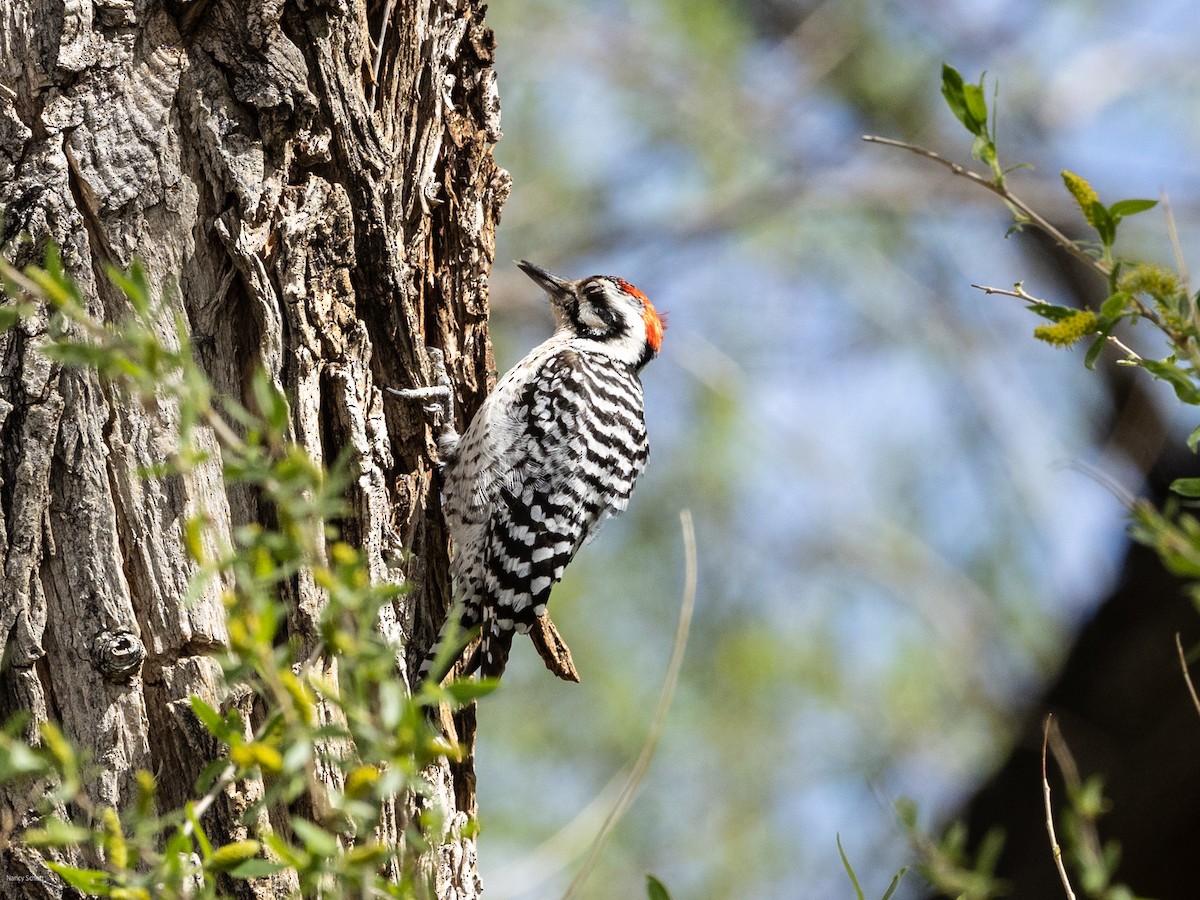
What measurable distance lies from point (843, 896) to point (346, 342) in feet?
18.5

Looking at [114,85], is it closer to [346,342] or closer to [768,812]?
[346,342]

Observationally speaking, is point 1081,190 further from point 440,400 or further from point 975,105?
point 440,400

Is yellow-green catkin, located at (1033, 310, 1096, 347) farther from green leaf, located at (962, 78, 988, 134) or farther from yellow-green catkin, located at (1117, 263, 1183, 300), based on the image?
green leaf, located at (962, 78, 988, 134)

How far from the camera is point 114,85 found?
2.44m

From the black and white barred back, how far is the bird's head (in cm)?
22

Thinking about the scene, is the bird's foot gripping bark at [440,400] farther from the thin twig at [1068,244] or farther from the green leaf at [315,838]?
the green leaf at [315,838]

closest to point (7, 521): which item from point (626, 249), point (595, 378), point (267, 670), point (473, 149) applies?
point (267, 670)

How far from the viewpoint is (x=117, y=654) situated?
7.38 ft

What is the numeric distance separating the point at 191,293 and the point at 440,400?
931 millimetres

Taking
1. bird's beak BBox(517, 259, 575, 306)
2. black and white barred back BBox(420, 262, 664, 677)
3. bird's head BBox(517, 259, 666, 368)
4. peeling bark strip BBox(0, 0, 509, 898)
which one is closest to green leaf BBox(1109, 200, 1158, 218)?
peeling bark strip BBox(0, 0, 509, 898)

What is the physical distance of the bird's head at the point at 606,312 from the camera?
4.84 meters

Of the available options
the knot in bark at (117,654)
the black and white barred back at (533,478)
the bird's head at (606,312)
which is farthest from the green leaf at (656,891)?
the bird's head at (606,312)

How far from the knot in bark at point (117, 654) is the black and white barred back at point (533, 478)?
881mm

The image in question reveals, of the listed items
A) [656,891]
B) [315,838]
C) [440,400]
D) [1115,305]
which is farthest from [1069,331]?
[440,400]
